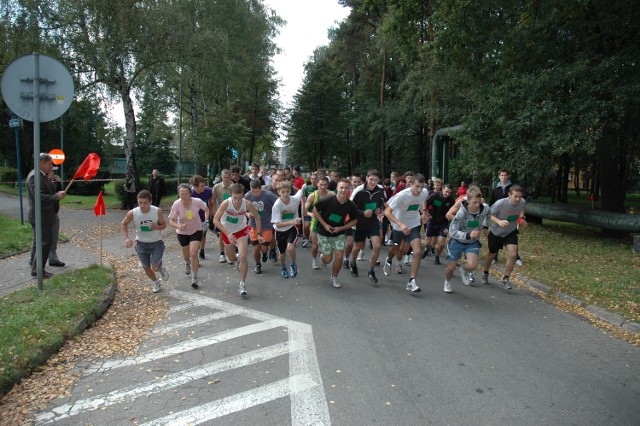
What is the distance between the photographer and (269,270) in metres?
9.28

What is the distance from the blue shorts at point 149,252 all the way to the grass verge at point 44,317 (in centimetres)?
66

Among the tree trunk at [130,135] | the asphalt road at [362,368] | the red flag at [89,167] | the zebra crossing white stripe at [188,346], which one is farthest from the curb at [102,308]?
the tree trunk at [130,135]

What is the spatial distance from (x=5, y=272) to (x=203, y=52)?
14.7 metres

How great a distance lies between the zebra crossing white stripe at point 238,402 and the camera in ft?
11.9

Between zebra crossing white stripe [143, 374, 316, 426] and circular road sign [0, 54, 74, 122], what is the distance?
4508 mm

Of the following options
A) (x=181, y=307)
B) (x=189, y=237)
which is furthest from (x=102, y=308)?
(x=189, y=237)

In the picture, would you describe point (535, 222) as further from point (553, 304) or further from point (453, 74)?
point (553, 304)

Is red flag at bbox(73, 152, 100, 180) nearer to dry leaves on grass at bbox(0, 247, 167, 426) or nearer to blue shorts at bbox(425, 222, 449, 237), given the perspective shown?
dry leaves on grass at bbox(0, 247, 167, 426)

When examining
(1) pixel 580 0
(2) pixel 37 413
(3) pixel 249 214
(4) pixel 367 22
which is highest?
(4) pixel 367 22

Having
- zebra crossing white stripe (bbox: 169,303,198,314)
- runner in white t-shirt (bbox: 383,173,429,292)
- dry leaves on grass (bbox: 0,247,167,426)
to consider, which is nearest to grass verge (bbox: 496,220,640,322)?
runner in white t-shirt (bbox: 383,173,429,292)

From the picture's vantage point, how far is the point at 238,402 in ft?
12.7

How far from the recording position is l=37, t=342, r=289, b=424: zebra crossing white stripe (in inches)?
148

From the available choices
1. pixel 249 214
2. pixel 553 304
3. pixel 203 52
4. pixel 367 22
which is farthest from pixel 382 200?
pixel 367 22

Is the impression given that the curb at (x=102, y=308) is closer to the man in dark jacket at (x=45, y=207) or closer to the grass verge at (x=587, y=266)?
the man in dark jacket at (x=45, y=207)
